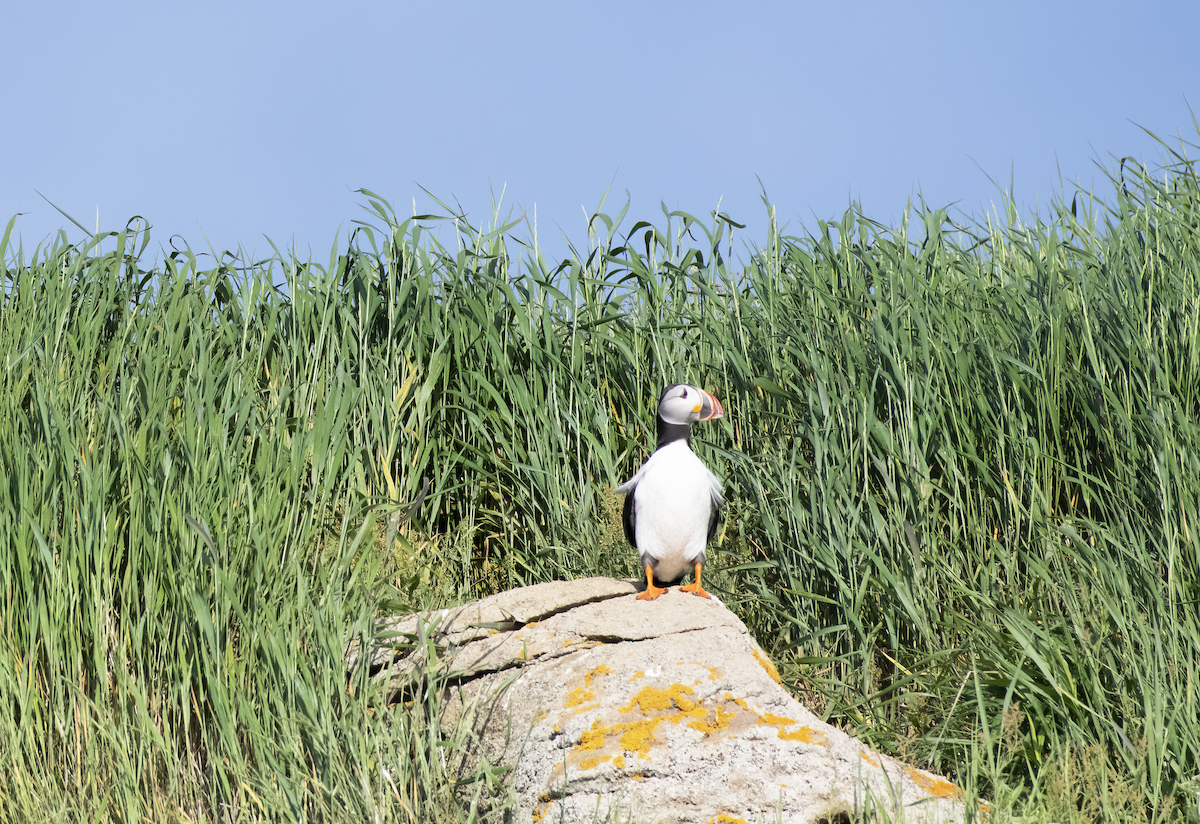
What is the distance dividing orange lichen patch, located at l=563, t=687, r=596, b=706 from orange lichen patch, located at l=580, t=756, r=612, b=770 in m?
0.25

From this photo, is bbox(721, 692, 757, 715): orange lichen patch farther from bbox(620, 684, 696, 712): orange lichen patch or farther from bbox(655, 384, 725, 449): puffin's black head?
bbox(655, 384, 725, 449): puffin's black head

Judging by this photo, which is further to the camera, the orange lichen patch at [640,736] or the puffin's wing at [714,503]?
the puffin's wing at [714,503]

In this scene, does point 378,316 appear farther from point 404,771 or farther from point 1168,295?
point 1168,295

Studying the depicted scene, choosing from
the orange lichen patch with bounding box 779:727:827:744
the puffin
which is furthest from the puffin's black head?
the orange lichen patch with bounding box 779:727:827:744

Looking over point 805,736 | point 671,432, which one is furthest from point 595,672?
point 671,432

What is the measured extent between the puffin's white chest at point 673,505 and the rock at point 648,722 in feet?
0.74

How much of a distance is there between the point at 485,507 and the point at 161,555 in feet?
6.09

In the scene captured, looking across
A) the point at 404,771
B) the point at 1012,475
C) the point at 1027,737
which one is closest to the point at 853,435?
the point at 1012,475

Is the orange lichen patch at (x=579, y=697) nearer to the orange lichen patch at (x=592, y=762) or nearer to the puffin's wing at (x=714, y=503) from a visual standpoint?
the orange lichen patch at (x=592, y=762)

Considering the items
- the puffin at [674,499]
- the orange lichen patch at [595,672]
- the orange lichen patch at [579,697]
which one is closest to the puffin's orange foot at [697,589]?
the puffin at [674,499]

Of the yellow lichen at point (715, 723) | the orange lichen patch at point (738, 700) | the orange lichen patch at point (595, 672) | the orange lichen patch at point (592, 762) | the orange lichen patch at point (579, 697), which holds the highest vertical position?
the orange lichen patch at point (595, 672)

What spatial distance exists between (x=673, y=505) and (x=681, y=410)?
1.31 ft

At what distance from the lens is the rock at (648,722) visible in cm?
283

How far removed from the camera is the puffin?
12.1 feet
